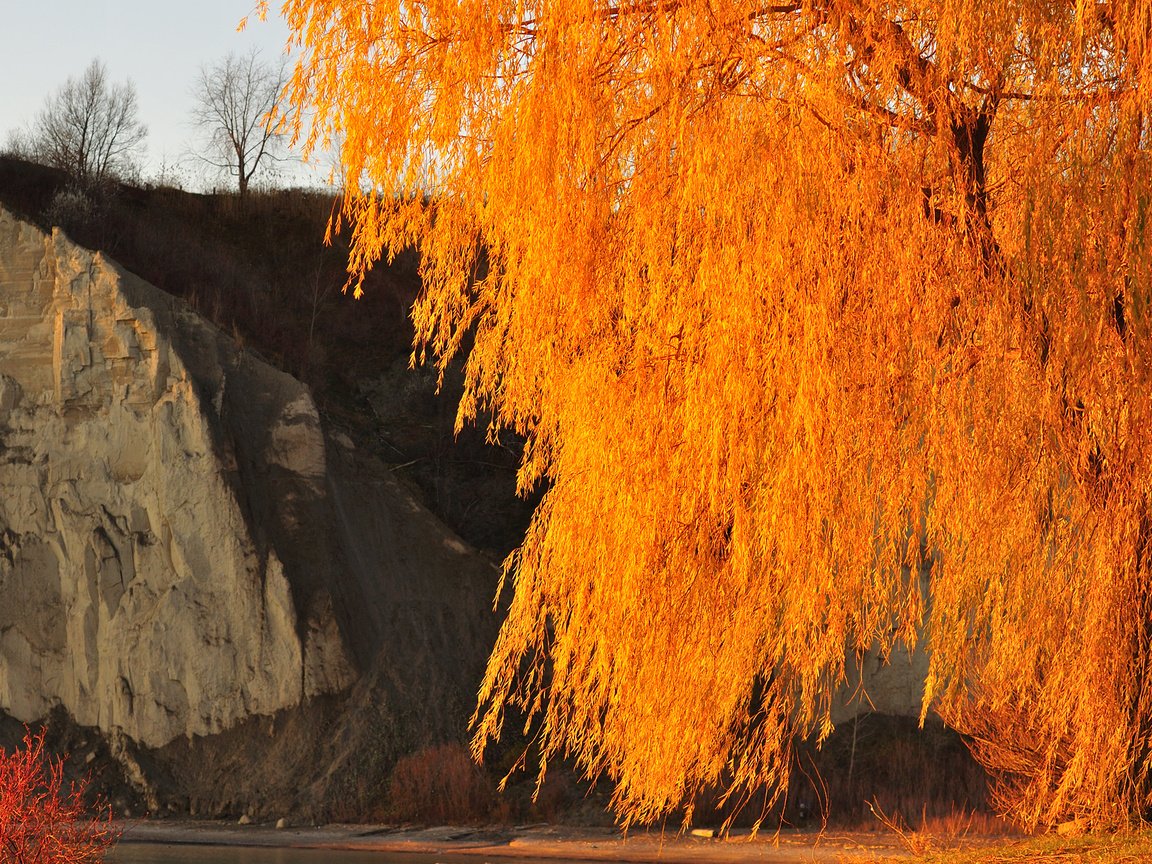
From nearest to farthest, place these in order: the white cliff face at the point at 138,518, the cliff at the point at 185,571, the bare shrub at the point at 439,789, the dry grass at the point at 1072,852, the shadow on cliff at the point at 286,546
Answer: the dry grass at the point at 1072,852 → the bare shrub at the point at 439,789 → the shadow on cliff at the point at 286,546 → the cliff at the point at 185,571 → the white cliff face at the point at 138,518

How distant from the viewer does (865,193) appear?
23.1 feet

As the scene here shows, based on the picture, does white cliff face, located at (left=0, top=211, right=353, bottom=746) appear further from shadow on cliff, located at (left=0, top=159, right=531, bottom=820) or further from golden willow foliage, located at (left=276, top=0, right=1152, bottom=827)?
golden willow foliage, located at (left=276, top=0, right=1152, bottom=827)

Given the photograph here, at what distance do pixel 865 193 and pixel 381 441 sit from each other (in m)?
16.3

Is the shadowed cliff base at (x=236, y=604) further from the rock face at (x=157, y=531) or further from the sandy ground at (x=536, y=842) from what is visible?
the sandy ground at (x=536, y=842)

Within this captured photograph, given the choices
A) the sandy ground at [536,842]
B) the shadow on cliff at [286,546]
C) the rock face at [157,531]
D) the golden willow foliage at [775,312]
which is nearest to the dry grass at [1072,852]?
the golden willow foliage at [775,312]

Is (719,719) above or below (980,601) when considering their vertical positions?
below

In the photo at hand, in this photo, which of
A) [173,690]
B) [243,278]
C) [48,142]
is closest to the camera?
[173,690]

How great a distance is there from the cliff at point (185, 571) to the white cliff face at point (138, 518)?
0.03 m

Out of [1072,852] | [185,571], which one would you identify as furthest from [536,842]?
[1072,852]

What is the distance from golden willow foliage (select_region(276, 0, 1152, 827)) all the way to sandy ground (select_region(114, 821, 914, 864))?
6.11 m

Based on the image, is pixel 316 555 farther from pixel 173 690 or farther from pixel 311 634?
pixel 173 690

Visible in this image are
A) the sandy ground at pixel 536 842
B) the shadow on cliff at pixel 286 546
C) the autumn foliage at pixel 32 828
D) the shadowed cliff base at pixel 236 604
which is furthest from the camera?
the shadow on cliff at pixel 286 546

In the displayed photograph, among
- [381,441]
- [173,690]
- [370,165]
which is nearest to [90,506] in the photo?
[173,690]

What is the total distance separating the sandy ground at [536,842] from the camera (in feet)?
45.1
